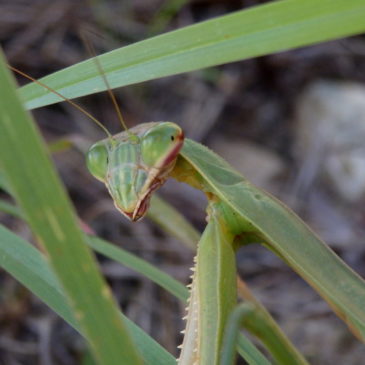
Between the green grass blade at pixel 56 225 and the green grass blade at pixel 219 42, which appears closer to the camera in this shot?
the green grass blade at pixel 56 225

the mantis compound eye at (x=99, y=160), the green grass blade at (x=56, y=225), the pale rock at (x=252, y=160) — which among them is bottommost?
the green grass blade at (x=56, y=225)

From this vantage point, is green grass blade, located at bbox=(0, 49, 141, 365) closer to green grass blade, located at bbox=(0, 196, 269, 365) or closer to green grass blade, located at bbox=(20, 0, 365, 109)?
green grass blade, located at bbox=(20, 0, 365, 109)

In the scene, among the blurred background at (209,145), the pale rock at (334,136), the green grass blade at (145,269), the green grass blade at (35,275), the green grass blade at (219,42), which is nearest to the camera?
the green grass blade at (219,42)

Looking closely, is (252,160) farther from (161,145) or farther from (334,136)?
(161,145)

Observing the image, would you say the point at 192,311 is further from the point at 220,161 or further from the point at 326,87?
Result: the point at 326,87

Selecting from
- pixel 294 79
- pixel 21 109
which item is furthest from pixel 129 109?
pixel 21 109

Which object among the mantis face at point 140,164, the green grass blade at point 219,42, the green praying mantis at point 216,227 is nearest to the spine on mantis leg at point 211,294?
the green praying mantis at point 216,227

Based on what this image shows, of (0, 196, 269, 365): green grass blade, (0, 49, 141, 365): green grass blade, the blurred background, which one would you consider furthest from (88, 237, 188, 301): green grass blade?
the blurred background

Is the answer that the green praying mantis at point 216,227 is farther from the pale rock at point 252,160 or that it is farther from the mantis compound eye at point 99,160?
the pale rock at point 252,160
